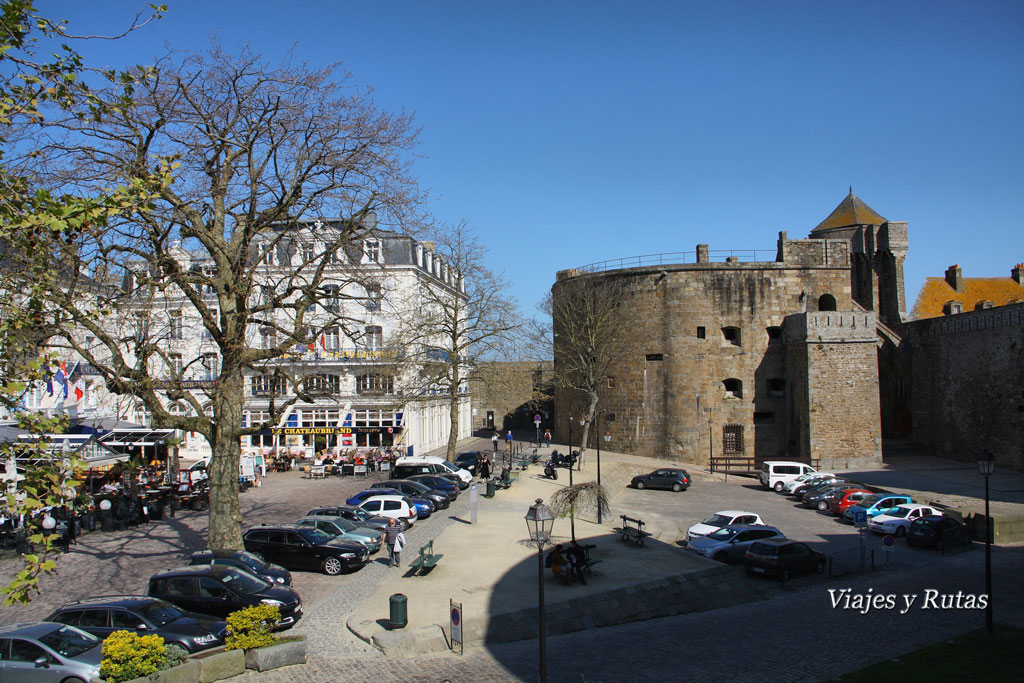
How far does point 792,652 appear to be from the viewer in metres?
12.9

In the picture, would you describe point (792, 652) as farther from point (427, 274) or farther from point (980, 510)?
point (427, 274)

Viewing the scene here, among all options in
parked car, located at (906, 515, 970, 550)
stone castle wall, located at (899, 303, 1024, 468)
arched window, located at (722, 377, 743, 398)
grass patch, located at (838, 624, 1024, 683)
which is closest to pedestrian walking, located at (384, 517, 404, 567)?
grass patch, located at (838, 624, 1024, 683)

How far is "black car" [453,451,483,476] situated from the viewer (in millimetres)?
33562

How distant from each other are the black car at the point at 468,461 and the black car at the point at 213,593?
18.8 m

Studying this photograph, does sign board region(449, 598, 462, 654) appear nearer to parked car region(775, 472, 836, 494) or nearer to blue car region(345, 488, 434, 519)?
blue car region(345, 488, 434, 519)

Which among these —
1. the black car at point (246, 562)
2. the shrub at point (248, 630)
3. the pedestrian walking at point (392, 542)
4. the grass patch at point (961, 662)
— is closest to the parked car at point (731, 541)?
the grass patch at point (961, 662)

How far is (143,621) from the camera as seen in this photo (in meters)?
11.6

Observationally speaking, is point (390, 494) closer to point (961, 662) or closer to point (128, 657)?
point (128, 657)

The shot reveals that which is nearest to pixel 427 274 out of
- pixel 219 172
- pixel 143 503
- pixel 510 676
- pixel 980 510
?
pixel 143 503

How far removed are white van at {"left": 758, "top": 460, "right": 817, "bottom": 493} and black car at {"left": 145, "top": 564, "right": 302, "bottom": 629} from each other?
24.5 m

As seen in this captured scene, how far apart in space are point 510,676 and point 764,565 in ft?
30.2

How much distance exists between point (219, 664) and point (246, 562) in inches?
175

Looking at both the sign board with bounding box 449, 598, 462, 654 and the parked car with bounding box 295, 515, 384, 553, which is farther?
the parked car with bounding box 295, 515, 384, 553

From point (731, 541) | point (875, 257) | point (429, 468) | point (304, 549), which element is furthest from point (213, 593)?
point (875, 257)
